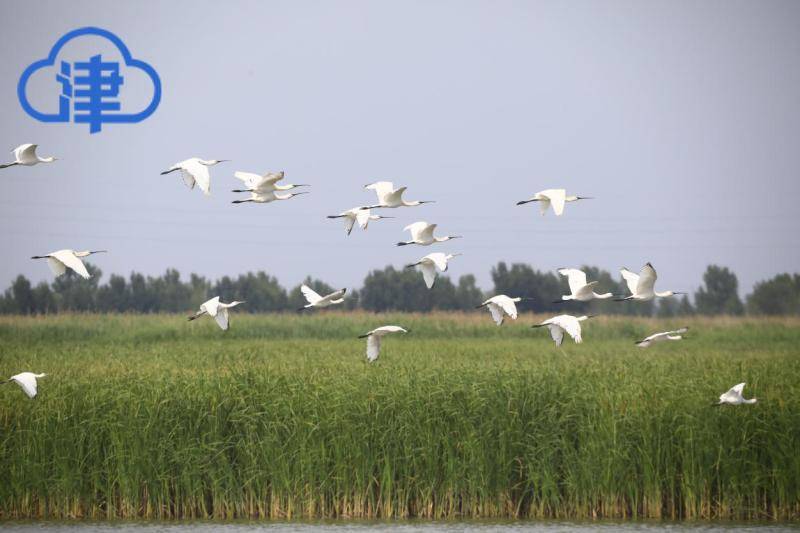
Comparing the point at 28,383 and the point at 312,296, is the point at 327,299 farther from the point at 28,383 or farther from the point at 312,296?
the point at 28,383

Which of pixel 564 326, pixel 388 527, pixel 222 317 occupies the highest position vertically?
pixel 222 317

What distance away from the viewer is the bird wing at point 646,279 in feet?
49.7

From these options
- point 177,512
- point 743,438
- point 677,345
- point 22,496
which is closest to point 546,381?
point 743,438

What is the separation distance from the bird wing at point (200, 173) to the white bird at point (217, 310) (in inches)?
69.5

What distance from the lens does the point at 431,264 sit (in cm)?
1706

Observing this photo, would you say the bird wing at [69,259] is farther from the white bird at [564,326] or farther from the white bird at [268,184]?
the white bird at [564,326]

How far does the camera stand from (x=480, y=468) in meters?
15.7

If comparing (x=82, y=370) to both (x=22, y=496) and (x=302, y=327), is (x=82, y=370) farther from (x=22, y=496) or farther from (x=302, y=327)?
(x=302, y=327)

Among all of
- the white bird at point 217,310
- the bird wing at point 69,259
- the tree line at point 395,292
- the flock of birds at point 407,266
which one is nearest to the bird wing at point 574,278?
the flock of birds at point 407,266

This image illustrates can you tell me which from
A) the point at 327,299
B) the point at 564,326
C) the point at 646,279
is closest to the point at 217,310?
the point at 327,299

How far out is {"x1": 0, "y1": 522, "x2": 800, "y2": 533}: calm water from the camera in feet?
50.3

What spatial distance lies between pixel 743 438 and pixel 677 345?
859 inches

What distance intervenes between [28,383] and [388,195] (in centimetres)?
548

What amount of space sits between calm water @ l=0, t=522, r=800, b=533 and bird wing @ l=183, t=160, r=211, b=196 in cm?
420
